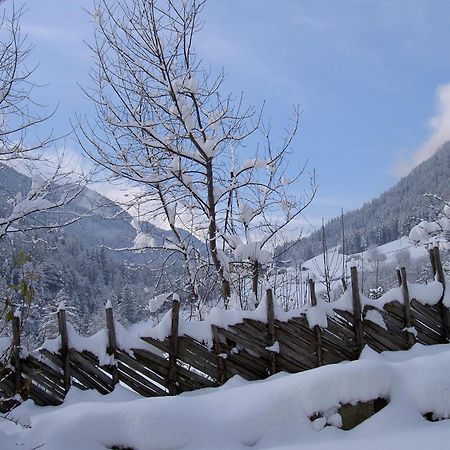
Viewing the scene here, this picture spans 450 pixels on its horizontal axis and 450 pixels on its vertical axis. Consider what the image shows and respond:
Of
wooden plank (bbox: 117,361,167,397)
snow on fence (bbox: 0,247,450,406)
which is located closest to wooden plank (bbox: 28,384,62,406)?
snow on fence (bbox: 0,247,450,406)

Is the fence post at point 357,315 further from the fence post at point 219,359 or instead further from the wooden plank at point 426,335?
the fence post at point 219,359

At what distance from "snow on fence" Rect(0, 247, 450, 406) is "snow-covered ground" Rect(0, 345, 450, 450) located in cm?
113

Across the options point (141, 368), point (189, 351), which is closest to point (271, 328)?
point (189, 351)

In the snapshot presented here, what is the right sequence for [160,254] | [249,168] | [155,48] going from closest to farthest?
[155,48] < [249,168] < [160,254]

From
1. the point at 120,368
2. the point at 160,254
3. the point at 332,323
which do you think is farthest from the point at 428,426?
the point at 160,254

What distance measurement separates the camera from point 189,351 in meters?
6.43

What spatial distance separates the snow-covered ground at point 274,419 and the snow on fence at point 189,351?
113 cm

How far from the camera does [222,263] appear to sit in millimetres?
7867

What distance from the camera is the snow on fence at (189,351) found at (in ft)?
20.4

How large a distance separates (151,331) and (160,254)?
3.01m

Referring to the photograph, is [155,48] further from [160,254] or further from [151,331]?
[151,331]

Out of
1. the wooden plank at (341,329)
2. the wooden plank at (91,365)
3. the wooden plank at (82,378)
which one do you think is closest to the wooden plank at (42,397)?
the wooden plank at (82,378)

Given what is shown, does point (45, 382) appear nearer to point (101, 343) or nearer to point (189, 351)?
point (101, 343)

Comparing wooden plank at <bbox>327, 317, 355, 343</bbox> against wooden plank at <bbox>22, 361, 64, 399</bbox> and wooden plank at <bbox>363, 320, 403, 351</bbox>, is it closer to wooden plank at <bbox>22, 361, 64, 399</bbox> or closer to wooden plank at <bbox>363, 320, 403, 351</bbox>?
wooden plank at <bbox>363, 320, 403, 351</bbox>
